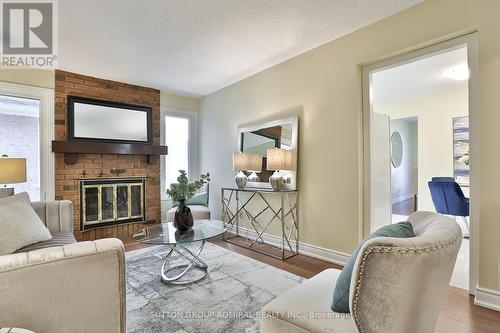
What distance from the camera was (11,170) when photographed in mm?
2703

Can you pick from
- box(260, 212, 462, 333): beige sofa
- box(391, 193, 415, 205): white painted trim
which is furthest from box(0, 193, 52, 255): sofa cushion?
box(391, 193, 415, 205): white painted trim

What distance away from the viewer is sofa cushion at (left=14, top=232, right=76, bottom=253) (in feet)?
6.33

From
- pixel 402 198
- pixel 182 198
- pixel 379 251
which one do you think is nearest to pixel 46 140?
pixel 182 198

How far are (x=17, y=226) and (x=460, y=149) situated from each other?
5977 mm

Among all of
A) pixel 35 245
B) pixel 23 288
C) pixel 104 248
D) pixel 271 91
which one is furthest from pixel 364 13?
pixel 35 245

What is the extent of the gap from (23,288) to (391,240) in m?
1.36

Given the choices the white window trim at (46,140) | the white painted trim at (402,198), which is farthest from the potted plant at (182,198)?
the white painted trim at (402,198)

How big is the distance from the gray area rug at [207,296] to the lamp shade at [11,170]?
145 cm

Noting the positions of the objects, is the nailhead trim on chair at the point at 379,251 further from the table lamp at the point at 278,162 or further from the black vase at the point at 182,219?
the table lamp at the point at 278,162

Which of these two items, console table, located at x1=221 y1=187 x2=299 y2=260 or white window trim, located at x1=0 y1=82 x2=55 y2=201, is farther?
white window trim, located at x1=0 y1=82 x2=55 y2=201

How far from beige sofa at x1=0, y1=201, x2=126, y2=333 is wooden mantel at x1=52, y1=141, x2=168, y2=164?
3122mm

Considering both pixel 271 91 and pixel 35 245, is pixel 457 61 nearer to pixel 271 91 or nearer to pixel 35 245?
pixel 271 91

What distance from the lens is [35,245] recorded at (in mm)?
2006

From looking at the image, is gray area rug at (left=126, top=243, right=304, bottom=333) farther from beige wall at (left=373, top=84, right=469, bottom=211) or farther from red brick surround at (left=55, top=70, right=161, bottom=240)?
beige wall at (left=373, top=84, right=469, bottom=211)
